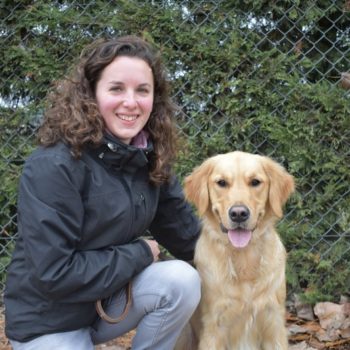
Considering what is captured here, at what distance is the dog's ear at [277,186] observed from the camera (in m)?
2.61

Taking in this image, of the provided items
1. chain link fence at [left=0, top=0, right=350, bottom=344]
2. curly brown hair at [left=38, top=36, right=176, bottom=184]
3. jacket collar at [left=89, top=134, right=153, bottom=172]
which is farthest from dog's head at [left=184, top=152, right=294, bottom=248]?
chain link fence at [left=0, top=0, right=350, bottom=344]

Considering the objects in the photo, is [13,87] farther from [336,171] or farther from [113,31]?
[336,171]

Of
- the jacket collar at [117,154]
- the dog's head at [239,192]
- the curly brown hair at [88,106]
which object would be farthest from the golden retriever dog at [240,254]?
the jacket collar at [117,154]

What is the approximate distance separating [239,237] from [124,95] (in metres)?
0.84

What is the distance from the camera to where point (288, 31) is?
11.4 feet

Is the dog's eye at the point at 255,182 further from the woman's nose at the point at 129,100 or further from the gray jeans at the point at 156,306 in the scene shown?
the woman's nose at the point at 129,100

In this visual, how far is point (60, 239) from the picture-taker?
2.10m

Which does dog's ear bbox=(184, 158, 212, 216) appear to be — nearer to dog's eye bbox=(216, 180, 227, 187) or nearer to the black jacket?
dog's eye bbox=(216, 180, 227, 187)

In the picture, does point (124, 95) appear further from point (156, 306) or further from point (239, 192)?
point (156, 306)

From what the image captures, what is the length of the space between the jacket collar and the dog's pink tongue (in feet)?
1.84

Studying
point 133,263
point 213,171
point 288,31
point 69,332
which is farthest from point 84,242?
point 288,31

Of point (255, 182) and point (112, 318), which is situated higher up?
point (255, 182)

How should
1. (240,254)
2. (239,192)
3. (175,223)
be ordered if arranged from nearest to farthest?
(239,192) → (240,254) → (175,223)

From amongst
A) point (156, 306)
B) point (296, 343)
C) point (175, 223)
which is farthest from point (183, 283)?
point (296, 343)
